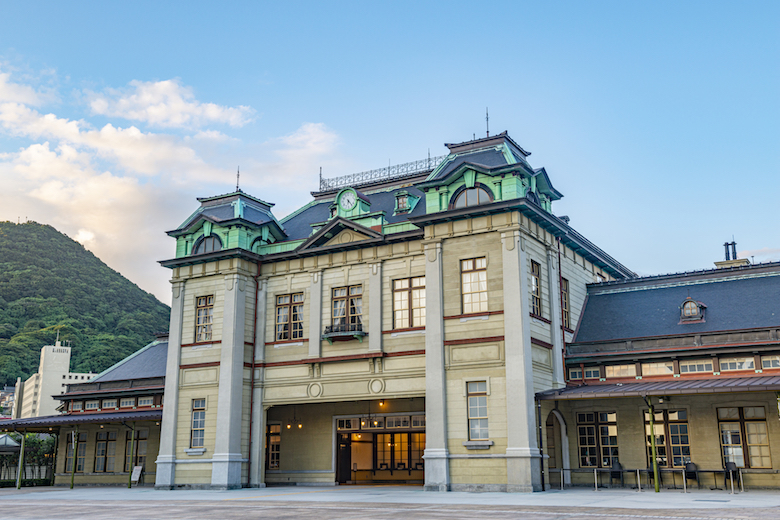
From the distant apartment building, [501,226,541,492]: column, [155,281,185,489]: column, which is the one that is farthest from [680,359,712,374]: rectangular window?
the distant apartment building

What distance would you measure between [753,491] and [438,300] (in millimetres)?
11465

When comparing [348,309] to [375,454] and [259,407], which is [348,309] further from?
[375,454]

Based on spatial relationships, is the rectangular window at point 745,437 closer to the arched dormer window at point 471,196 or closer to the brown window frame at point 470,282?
the brown window frame at point 470,282

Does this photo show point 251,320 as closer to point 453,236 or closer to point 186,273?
point 186,273

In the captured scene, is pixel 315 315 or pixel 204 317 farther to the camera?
pixel 204 317

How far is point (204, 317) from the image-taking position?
30.2 metres

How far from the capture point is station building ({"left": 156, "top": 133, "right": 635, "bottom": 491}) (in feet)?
78.1

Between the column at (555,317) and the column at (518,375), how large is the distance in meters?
2.41

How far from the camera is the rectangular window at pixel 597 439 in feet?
82.0

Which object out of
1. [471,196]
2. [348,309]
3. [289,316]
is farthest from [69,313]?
[471,196]

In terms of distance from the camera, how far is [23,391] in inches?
3994

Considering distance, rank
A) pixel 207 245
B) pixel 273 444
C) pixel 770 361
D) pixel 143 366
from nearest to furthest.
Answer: pixel 770 361 < pixel 207 245 < pixel 273 444 < pixel 143 366

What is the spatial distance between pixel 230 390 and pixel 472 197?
39.7 feet

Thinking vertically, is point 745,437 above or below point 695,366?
below
